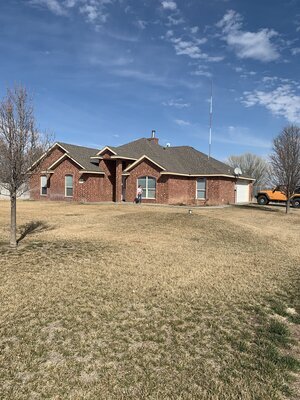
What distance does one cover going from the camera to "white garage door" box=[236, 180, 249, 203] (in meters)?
32.6

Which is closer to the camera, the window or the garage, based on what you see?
the window

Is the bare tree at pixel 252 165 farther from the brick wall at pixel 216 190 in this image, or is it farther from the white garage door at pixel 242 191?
the brick wall at pixel 216 190

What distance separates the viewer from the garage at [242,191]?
3250 centimetres

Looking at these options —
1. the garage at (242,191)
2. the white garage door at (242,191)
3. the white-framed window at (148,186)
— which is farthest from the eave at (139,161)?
the white garage door at (242,191)

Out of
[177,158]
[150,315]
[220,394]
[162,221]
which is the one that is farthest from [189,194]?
[220,394]

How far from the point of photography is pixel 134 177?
91.2 feet

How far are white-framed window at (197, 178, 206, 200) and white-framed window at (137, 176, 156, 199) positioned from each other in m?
4.37

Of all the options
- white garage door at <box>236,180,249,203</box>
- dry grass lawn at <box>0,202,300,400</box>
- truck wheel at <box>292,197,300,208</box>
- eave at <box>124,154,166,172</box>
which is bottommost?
dry grass lawn at <box>0,202,300,400</box>

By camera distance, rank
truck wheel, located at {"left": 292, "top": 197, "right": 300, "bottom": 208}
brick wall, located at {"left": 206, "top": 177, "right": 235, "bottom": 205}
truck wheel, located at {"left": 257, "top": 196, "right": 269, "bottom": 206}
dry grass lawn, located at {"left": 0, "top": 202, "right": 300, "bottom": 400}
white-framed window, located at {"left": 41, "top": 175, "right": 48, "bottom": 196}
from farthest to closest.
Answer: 1. truck wheel, located at {"left": 257, "top": 196, "right": 269, "bottom": 206}
2. white-framed window, located at {"left": 41, "top": 175, "right": 48, "bottom": 196}
3. truck wheel, located at {"left": 292, "top": 197, "right": 300, "bottom": 208}
4. brick wall, located at {"left": 206, "top": 177, "right": 235, "bottom": 205}
5. dry grass lawn, located at {"left": 0, "top": 202, "right": 300, "bottom": 400}

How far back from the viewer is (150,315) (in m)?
5.23

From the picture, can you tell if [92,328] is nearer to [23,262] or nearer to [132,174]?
[23,262]

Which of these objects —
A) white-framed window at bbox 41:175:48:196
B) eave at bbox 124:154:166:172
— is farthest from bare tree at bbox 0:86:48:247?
white-framed window at bbox 41:175:48:196

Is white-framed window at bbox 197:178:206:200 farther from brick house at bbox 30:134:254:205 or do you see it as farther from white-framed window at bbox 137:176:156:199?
white-framed window at bbox 137:176:156:199

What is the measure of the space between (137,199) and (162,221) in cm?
1169
